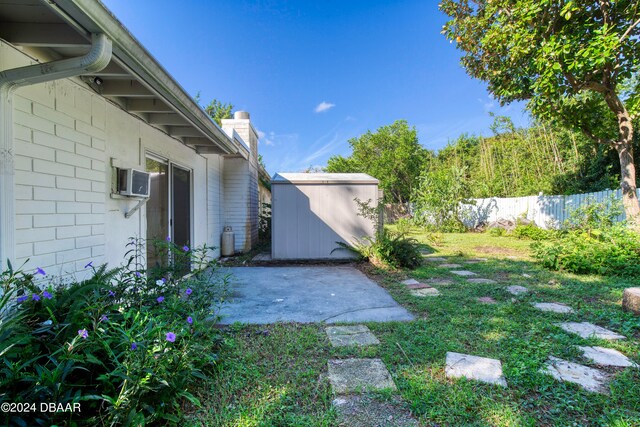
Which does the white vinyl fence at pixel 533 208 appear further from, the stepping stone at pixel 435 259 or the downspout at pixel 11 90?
the downspout at pixel 11 90

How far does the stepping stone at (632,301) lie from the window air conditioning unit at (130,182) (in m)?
5.34

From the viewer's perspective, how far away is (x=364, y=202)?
626 centimetres

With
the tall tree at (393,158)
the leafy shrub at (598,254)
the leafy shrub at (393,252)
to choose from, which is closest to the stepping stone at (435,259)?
the leafy shrub at (393,252)

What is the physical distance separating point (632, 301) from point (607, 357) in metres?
1.37

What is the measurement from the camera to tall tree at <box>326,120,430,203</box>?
19781 millimetres

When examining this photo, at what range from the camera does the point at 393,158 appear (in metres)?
A: 19.9

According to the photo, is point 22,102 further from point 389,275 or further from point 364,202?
point 364,202

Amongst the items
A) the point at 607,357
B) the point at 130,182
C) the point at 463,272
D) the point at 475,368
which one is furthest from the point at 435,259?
the point at 130,182

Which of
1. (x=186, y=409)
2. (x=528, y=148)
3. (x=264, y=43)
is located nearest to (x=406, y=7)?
(x=264, y=43)

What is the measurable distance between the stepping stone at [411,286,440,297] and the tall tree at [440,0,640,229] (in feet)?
16.0

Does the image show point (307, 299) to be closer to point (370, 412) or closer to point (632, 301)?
point (370, 412)

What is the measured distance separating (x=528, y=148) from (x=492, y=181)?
202 centimetres

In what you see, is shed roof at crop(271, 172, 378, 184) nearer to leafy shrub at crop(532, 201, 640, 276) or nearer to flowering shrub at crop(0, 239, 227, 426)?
leafy shrub at crop(532, 201, 640, 276)

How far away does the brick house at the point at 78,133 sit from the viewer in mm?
1731
